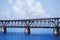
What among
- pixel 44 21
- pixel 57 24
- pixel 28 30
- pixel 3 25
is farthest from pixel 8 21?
pixel 57 24

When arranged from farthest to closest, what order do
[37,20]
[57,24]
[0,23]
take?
1. [0,23]
2. [37,20]
3. [57,24]

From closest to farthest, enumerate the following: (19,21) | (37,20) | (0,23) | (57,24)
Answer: (57,24), (37,20), (19,21), (0,23)

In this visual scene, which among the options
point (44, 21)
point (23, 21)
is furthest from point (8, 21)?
point (44, 21)

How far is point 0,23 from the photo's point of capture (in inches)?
3979

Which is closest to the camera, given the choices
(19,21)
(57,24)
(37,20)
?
(57,24)

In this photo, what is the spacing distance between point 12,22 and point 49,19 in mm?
22597

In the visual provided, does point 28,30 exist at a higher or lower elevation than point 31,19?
lower

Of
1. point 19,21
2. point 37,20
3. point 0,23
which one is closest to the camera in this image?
point 37,20

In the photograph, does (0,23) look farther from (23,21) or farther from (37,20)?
(37,20)

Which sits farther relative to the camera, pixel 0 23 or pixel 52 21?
pixel 0 23

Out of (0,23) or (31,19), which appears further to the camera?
(0,23)

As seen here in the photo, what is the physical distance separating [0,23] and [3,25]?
15.5 ft

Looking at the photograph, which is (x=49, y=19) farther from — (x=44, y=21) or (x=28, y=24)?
(x=28, y=24)

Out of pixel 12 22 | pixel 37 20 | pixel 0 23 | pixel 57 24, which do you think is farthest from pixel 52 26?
pixel 0 23
